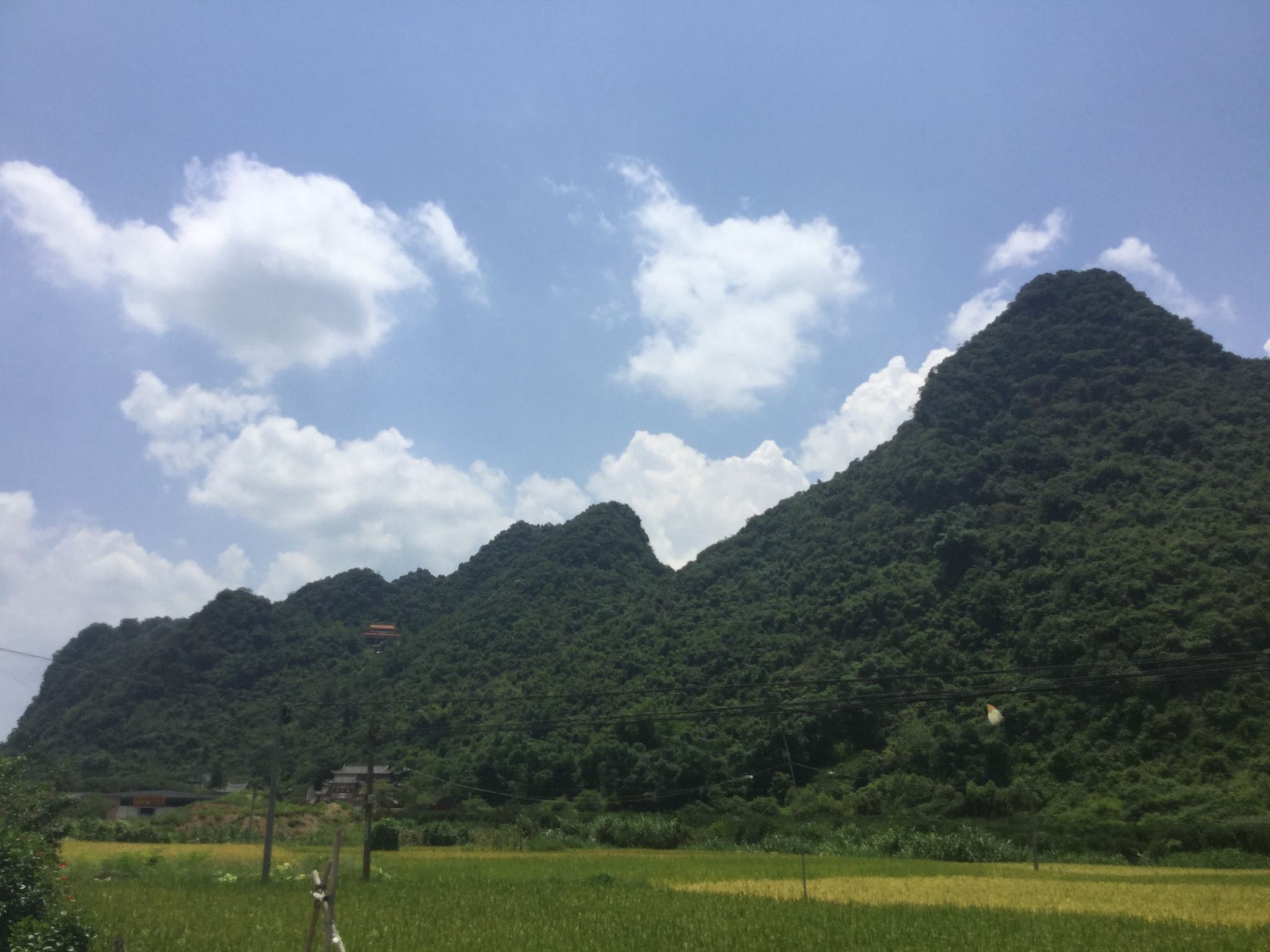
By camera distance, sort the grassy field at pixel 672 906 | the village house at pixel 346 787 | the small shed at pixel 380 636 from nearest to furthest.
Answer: the grassy field at pixel 672 906
the village house at pixel 346 787
the small shed at pixel 380 636

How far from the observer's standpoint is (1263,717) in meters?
35.2

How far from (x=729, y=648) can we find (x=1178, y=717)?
28.8 m

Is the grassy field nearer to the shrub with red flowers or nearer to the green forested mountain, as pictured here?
the shrub with red flowers

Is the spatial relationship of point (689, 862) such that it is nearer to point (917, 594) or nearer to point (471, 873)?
point (471, 873)

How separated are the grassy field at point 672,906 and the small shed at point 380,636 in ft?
170

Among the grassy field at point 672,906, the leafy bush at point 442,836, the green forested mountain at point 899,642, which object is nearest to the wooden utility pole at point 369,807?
the grassy field at point 672,906

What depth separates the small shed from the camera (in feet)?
270

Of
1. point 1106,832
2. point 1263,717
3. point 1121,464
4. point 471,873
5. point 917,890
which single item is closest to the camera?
point 917,890

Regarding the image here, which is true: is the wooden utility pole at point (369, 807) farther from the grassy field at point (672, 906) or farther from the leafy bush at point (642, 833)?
the leafy bush at point (642, 833)

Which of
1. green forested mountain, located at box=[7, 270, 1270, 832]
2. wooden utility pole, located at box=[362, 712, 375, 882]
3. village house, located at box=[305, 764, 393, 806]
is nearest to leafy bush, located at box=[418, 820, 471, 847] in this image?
green forested mountain, located at box=[7, 270, 1270, 832]

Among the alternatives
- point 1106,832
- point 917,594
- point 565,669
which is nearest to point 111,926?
point 1106,832

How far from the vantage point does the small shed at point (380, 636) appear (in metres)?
82.2

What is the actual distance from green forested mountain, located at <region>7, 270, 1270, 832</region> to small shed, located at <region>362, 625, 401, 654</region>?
65.0 inches

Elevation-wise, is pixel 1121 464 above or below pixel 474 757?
above
